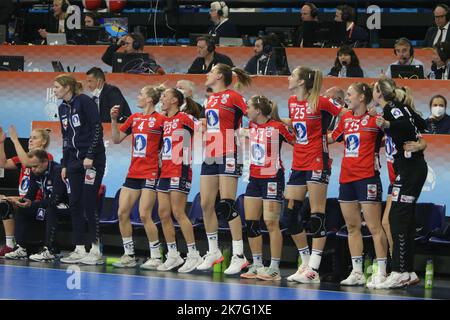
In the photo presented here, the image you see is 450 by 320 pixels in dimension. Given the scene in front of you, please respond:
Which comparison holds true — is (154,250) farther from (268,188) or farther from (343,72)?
(343,72)

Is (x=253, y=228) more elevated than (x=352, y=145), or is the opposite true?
(x=352, y=145)

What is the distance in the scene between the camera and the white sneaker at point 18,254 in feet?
40.6

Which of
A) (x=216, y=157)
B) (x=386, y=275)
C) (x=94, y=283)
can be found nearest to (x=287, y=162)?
(x=216, y=157)

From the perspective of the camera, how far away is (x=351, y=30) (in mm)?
15648

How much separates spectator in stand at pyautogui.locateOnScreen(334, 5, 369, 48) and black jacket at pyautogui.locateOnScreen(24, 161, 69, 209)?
520cm

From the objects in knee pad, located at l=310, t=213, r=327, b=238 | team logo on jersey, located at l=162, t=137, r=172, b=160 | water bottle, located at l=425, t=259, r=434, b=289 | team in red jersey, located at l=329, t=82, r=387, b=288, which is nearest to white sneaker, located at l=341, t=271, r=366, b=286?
team in red jersey, located at l=329, t=82, r=387, b=288

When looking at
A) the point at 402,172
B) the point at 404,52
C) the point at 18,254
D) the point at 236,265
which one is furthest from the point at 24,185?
the point at 404,52

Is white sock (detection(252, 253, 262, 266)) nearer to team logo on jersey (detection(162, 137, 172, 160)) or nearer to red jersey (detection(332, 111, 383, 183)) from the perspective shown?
red jersey (detection(332, 111, 383, 183))

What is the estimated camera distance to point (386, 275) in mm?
10836

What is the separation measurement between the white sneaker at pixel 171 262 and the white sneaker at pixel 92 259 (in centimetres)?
82

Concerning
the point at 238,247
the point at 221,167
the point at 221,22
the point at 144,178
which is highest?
the point at 221,22

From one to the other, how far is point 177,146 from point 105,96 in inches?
71.7

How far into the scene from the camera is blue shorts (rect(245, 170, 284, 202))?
11.2 metres

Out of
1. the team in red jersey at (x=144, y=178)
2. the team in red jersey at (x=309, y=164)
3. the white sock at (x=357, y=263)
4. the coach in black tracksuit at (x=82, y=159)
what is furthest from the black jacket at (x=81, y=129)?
the white sock at (x=357, y=263)
